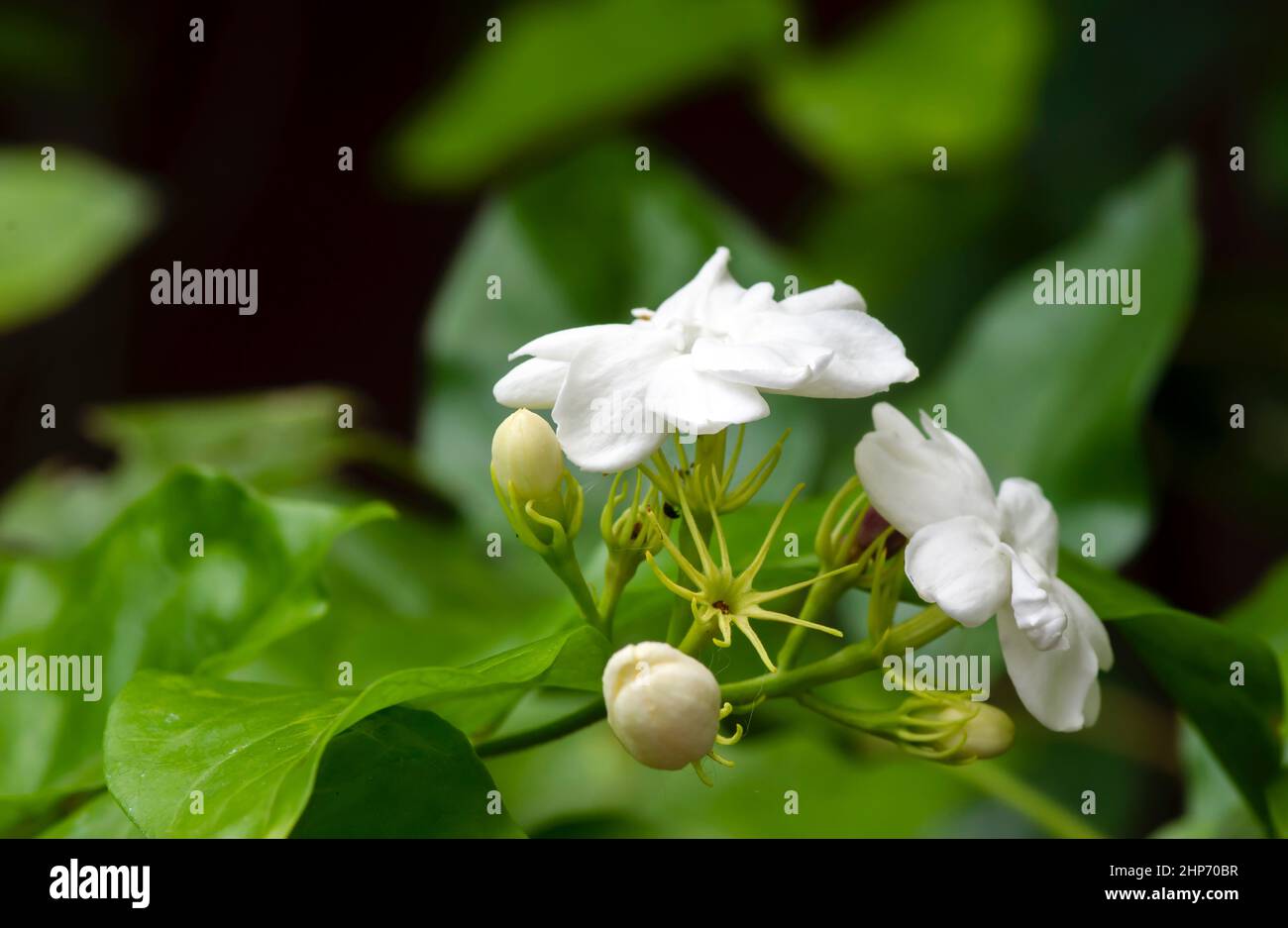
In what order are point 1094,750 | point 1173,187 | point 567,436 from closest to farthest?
point 567,436, point 1173,187, point 1094,750

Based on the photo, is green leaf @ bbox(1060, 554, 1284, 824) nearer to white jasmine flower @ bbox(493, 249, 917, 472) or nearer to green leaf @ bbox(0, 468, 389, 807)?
white jasmine flower @ bbox(493, 249, 917, 472)

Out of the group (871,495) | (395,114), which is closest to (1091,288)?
(871,495)

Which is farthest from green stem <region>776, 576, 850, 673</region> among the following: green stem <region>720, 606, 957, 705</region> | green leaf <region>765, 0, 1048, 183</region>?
green leaf <region>765, 0, 1048, 183</region>

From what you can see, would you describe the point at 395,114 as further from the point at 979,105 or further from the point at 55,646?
the point at 55,646

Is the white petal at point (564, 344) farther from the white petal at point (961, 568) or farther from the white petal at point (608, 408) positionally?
the white petal at point (961, 568)

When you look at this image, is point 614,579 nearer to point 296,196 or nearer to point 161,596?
point 161,596
